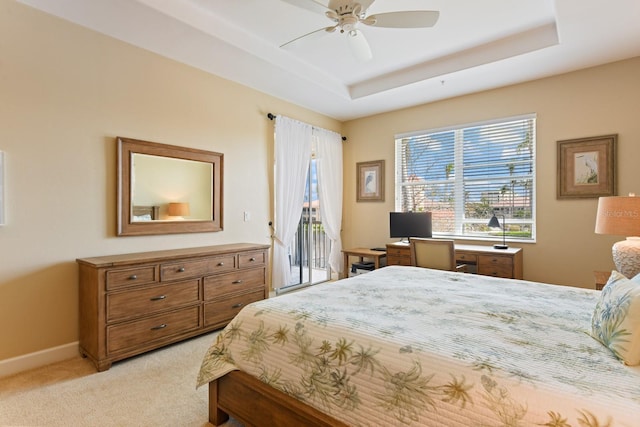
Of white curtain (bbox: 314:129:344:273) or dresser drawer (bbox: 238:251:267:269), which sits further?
white curtain (bbox: 314:129:344:273)

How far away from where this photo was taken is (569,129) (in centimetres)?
356

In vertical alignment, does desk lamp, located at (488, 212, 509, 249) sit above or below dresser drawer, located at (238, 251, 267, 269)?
above

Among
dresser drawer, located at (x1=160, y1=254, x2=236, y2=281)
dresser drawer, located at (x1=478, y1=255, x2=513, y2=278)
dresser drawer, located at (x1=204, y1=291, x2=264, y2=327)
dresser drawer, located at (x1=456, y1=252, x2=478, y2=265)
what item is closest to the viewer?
dresser drawer, located at (x1=160, y1=254, x2=236, y2=281)

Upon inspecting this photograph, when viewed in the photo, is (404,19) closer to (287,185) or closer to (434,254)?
(434,254)

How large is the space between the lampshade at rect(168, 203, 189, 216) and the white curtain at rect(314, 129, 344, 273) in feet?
7.01

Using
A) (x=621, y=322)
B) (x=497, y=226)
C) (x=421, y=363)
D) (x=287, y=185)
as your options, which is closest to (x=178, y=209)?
(x=287, y=185)

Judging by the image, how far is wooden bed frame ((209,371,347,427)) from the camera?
4.53 feet

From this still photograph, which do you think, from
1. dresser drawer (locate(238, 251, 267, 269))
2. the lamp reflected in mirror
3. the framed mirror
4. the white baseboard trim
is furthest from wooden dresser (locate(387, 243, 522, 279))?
the white baseboard trim

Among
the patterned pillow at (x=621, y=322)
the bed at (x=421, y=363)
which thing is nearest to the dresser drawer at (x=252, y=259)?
the bed at (x=421, y=363)

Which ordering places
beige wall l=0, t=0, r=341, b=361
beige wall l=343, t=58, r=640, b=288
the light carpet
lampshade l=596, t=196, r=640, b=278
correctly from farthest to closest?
beige wall l=343, t=58, r=640, b=288 < beige wall l=0, t=0, r=341, b=361 < lampshade l=596, t=196, r=640, b=278 < the light carpet

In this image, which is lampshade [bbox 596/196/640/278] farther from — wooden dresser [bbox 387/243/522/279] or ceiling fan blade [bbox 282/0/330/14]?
ceiling fan blade [bbox 282/0/330/14]

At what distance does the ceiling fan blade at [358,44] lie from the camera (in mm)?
2554

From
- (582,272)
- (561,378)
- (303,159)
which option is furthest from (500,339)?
(303,159)

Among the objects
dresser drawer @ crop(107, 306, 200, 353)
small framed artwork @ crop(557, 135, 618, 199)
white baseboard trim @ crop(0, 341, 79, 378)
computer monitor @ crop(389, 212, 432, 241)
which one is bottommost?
white baseboard trim @ crop(0, 341, 79, 378)
